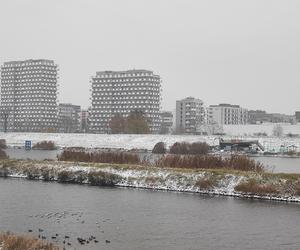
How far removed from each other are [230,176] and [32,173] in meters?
21.0

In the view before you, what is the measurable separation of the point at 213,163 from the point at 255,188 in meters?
10.2

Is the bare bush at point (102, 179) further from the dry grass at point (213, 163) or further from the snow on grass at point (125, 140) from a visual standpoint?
the snow on grass at point (125, 140)

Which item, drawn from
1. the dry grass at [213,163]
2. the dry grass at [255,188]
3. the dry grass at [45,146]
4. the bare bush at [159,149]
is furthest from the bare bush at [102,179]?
the dry grass at [45,146]

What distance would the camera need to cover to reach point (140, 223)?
30.5 m

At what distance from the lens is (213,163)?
52.0 metres

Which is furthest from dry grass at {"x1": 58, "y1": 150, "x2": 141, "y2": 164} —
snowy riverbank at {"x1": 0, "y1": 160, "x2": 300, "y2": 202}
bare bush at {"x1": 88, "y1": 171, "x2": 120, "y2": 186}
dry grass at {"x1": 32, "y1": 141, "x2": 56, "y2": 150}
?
dry grass at {"x1": 32, "y1": 141, "x2": 56, "y2": 150}

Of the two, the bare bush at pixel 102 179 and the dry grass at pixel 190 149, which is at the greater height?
the dry grass at pixel 190 149

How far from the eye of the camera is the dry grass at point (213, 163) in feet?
167

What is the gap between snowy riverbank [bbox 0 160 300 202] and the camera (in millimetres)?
41688

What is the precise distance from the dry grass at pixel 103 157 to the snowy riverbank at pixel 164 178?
15.1 feet

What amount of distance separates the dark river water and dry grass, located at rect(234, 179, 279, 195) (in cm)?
197

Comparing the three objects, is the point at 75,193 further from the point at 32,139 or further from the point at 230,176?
the point at 32,139

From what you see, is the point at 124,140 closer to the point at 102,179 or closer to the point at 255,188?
the point at 102,179

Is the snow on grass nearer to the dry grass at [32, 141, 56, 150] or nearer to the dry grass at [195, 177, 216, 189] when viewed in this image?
the dry grass at [32, 141, 56, 150]
